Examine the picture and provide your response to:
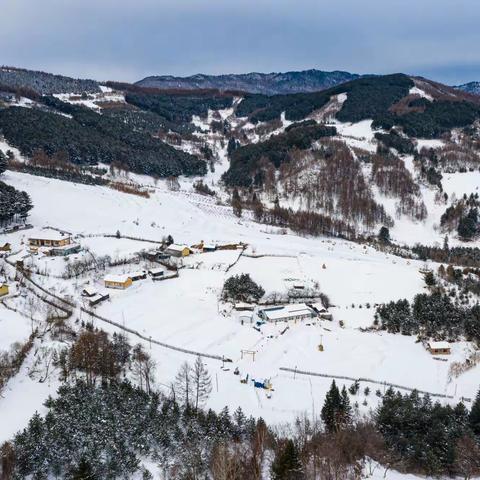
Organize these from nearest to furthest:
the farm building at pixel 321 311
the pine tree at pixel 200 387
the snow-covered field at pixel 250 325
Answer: the pine tree at pixel 200 387 → the snow-covered field at pixel 250 325 → the farm building at pixel 321 311

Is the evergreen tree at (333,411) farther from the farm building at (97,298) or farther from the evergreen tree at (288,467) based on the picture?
the farm building at (97,298)

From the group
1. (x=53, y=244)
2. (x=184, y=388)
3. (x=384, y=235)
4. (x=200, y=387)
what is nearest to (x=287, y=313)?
(x=200, y=387)

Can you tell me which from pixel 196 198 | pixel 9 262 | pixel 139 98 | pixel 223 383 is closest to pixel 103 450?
pixel 223 383

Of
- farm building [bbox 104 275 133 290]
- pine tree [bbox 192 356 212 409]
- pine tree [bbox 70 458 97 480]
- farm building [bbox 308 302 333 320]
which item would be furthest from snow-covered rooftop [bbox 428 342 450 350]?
farm building [bbox 104 275 133 290]

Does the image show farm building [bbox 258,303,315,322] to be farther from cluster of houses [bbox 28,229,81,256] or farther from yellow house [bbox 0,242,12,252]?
yellow house [bbox 0,242,12,252]

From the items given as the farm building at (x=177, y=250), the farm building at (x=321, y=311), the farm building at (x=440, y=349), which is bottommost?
the farm building at (x=440, y=349)

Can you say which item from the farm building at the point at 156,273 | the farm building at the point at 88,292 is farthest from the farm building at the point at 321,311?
the farm building at the point at 88,292
